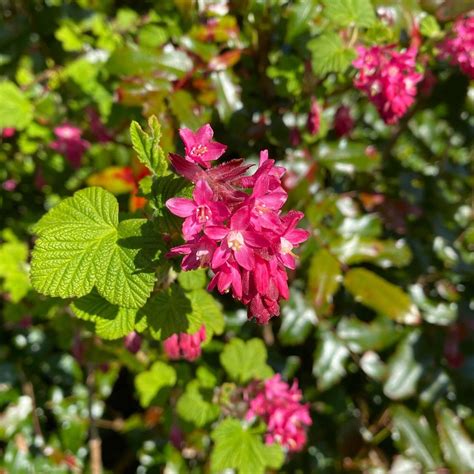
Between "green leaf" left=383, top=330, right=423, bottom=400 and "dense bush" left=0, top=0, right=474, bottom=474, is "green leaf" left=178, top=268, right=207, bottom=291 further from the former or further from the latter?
"green leaf" left=383, top=330, right=423, bottom=400

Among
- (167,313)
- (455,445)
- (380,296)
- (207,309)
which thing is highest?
(167,313)

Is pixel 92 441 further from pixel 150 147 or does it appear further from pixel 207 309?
pixel 150 147

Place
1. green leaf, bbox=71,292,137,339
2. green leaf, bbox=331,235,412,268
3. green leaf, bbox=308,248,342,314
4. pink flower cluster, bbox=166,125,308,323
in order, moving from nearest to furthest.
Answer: pink flower cluster, bbox=166,125,308,323 → green leaf, bbox=71,292,137,339 → green leaf, bbox=308,248,342,314 → green leaf, bbox=331,235,412,268

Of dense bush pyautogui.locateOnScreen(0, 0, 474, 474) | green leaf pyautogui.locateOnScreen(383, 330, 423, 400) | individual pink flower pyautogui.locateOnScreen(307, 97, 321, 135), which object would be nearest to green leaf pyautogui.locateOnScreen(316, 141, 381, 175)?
dense bush pyautogui.locateOnScreen(0, 0, 474, 474)

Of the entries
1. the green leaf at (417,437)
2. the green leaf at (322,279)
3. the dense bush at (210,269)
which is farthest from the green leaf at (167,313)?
the green leaf at (417,437)

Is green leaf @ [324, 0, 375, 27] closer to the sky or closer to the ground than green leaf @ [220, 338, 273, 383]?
closer to the sky

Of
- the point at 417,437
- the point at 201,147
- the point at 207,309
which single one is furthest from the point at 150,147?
the point at 417,437
